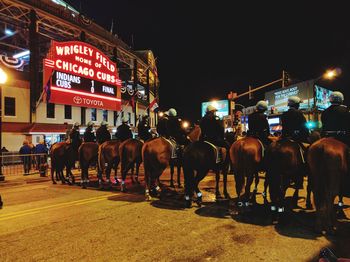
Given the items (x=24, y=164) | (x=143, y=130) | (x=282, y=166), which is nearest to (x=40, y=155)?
(x=24, y=164)

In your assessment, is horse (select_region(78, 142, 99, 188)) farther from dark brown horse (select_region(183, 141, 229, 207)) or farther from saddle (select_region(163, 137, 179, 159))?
dark brown horse (select_region(183, 141, 229, 207))

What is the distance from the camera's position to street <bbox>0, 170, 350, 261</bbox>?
4539 mm

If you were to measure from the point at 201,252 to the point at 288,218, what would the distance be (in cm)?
277

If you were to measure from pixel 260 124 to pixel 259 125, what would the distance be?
0.04 meters

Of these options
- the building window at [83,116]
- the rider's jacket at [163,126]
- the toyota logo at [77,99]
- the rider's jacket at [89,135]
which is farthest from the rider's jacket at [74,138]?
the building window at [83,116]

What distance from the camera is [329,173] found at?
5.45 m

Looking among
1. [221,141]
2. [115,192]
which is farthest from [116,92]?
[221,141]

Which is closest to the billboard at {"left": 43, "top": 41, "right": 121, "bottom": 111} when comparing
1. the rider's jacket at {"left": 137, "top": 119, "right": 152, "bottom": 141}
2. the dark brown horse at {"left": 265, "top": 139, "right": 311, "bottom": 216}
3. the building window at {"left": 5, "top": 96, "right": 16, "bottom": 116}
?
the building window at {"left": 5, "top": 96, "right": 16, "bottom": 116}

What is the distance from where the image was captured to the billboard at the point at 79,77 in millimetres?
22016

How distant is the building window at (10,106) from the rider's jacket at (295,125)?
2510 cm

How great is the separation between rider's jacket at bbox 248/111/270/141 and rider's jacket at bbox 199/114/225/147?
82 cm

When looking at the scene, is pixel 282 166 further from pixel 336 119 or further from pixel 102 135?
pixel 102 135

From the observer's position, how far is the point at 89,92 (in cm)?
2547

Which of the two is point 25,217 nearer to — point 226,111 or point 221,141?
point 221,141
